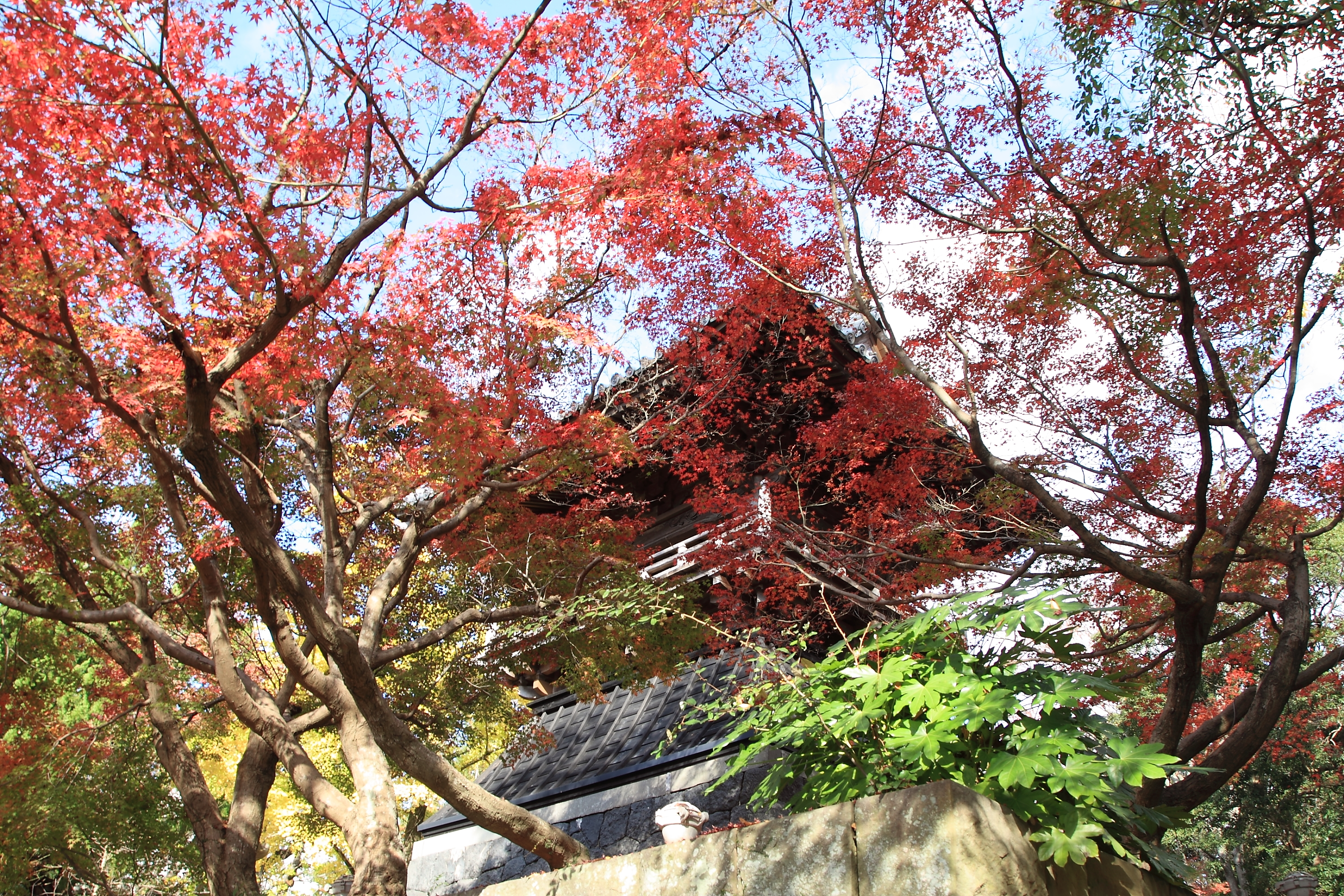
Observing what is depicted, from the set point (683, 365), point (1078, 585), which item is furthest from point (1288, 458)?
point (683, 365)

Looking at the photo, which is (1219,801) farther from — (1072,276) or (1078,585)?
(1072,276)

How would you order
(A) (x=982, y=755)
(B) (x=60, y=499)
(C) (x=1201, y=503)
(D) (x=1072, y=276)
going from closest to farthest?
(A) (x=982, y=755) < (C) (x=1201, y=503) < (D) (x=1072, y=276) < (B) (x=60, y=499)

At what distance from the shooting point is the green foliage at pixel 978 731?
3.24 metres

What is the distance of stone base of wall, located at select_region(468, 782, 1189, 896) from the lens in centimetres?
308

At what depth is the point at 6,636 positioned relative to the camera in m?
9.92

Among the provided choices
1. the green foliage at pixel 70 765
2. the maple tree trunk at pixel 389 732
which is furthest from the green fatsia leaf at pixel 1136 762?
the green foliage at pixel 70 765

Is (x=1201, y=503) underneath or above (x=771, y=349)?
underneath

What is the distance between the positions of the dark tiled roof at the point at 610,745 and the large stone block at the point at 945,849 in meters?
6.07

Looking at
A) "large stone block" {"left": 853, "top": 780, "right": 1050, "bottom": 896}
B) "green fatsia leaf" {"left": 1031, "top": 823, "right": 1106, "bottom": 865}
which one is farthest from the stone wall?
"green fatsia leaf" {"left": 1031, "top": 823, "right": 1106, "bottom": 865}

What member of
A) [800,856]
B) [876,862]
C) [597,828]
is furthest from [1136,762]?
[597,828]

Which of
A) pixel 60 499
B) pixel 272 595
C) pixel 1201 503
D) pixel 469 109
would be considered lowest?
pixel 1201 503

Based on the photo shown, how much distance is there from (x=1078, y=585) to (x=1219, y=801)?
1403cm

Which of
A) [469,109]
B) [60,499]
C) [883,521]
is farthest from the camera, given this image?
[883,521]

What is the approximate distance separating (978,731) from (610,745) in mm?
8361
